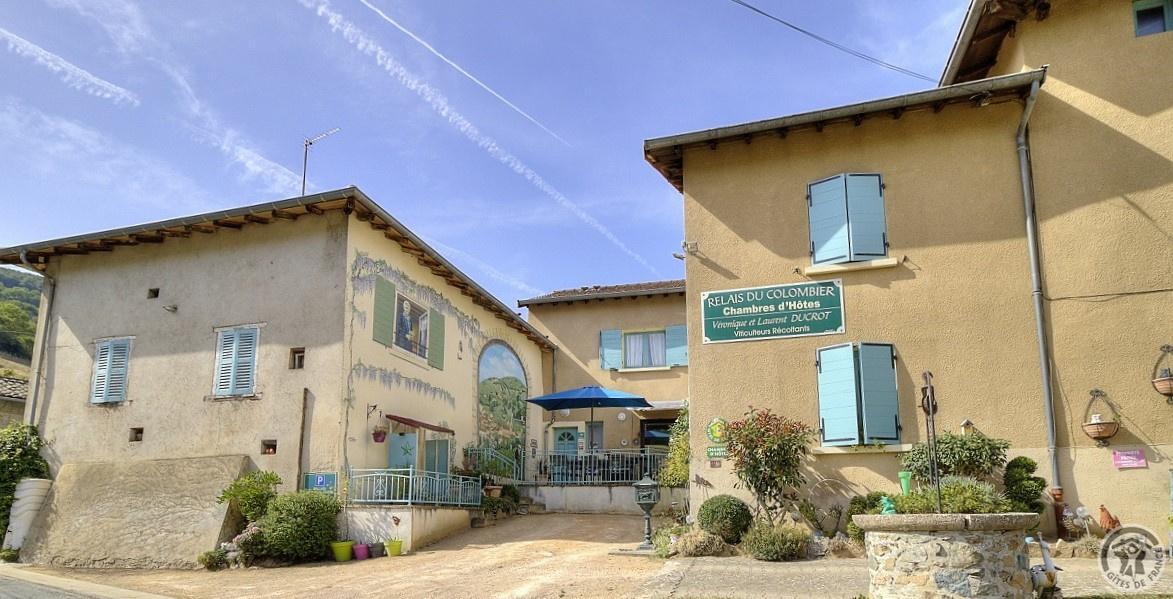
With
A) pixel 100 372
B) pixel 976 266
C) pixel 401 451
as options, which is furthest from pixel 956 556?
pixel 100 372

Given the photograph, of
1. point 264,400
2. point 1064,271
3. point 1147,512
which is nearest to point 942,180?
point 1064,271

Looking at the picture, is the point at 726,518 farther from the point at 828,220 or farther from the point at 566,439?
the point at 566,439

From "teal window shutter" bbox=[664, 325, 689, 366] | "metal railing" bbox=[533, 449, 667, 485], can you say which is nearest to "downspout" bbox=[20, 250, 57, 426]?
"metal railing" bbox=[533, 449, 667, 485]

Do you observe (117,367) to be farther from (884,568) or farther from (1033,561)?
(1033,561)

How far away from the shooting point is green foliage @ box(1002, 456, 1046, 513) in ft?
34.9

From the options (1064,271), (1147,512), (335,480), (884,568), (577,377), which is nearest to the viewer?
(884,568)

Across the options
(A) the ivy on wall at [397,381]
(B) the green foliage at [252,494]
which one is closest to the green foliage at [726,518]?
Result: (A) the ivy on wall at [397,381]

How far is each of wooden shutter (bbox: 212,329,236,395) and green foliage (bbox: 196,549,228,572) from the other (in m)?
3.21

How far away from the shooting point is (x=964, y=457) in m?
10.9

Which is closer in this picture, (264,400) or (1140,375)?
(1140,375)

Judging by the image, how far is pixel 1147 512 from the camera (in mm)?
10820

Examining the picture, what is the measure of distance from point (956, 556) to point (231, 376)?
41.6 ft

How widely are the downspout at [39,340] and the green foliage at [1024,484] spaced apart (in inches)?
691

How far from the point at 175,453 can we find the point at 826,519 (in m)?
11.5
